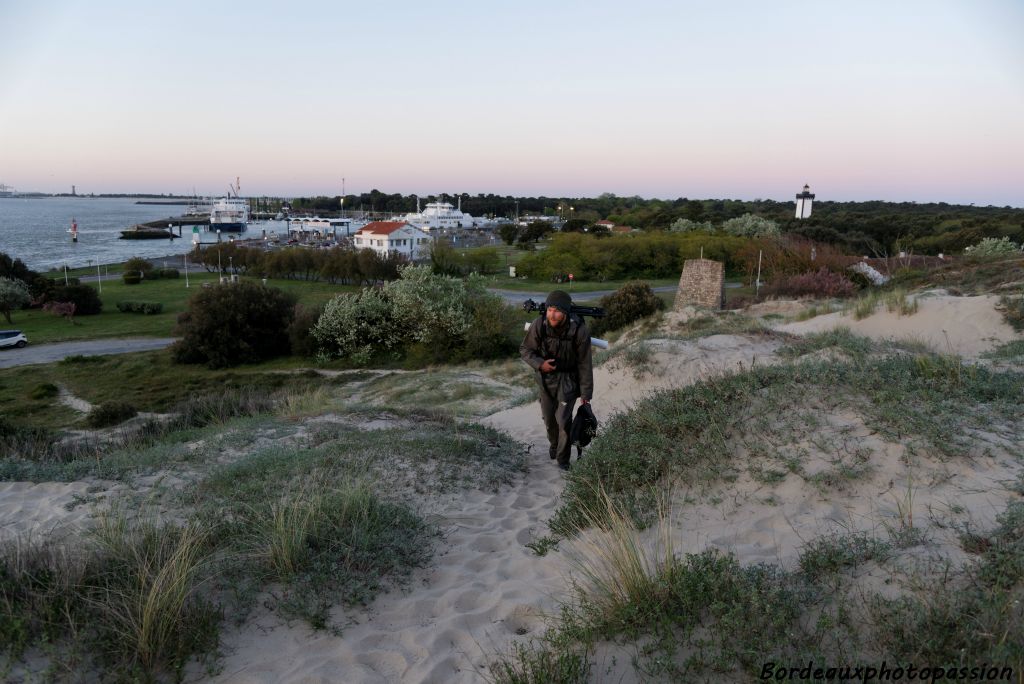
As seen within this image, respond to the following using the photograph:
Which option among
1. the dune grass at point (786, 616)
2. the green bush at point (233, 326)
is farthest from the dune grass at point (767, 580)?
the green bush at point (233, 326)

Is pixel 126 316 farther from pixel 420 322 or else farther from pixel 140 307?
pixel 420 322

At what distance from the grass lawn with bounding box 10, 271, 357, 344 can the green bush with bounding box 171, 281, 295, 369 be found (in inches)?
204

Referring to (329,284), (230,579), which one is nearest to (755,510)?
(230,579)

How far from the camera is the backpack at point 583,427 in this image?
20.2ft

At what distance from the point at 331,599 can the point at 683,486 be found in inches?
103

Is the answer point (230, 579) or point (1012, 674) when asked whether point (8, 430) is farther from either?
point (1012, 674)

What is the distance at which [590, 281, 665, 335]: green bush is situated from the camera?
26.7 meters

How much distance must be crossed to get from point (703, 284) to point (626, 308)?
364cm

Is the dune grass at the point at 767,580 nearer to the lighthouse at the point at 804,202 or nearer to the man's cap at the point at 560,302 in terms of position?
the man's cap at the point at 560,302

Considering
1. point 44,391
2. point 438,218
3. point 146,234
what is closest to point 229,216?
point 146,234

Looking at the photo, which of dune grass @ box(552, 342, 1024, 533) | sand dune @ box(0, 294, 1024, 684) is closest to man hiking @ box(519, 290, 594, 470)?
dune grass @ box(552, 342, 1024, 533)

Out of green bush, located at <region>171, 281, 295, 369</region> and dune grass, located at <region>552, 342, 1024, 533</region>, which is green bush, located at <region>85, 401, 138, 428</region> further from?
dune grass, located at <region>552, 342, 1024, 533</region>

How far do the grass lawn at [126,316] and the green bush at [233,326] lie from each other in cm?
518

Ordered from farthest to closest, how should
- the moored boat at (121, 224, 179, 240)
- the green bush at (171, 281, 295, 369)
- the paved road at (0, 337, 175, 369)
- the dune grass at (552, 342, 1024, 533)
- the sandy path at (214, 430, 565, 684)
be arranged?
the moored boat at (121, 224, 179, 240), the green bush at (171, 281, 295, 369), the paved road at (0, 337, 175, 369), the dune grass at (552, 342, 1024, 533), the sandy path at (214, 430, 565, 684)
